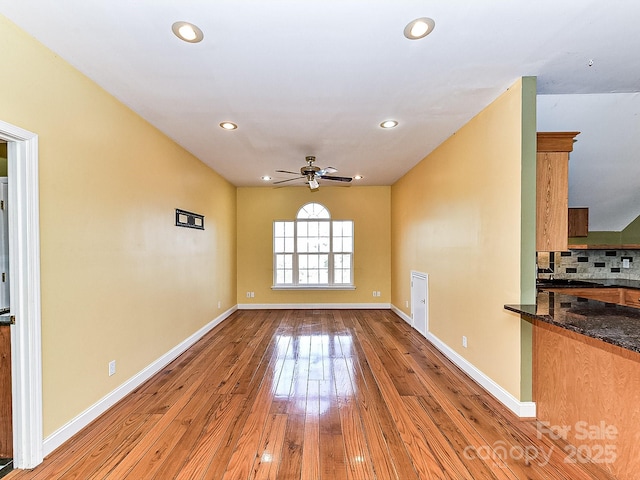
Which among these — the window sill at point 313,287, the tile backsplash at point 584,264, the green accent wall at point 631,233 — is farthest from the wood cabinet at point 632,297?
the window sill at point 313,287

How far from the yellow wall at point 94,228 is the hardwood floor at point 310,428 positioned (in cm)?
41

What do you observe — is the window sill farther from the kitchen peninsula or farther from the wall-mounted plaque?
the kitchen peninsula

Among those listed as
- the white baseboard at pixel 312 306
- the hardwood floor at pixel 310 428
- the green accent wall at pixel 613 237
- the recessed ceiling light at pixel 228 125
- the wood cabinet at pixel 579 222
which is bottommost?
the white baseboard at pixel 312 306

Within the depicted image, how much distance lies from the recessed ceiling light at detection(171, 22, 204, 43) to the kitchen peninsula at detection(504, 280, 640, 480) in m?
2.67

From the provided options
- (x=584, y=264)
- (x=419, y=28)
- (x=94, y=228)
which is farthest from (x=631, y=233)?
(x=94, y=228)

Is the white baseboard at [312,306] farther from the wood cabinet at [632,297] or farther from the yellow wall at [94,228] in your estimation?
the wood cabinet at [632,297]

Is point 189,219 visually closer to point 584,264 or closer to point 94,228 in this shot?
point 94,228

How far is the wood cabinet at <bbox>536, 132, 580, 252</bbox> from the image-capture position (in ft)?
7.64

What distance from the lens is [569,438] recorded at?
1935 millimetres

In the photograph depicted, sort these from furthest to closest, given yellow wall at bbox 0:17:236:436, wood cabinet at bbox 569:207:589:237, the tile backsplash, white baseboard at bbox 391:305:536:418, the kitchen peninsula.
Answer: the tile backsplash < wood cabinet at bbox 569:207:589:237 < white baseboard at bbox 391:305:536:418 < yellow wall at bbox 0:17:236:436 < the kitchen peninsula

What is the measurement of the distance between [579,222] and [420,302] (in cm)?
236

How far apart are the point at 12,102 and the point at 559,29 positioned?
323 centimetres

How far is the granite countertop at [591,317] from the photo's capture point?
140cm

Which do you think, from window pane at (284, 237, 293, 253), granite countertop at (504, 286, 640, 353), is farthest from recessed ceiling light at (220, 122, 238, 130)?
window pane at (284, 237, 293, 253)
